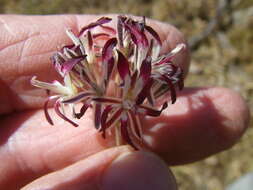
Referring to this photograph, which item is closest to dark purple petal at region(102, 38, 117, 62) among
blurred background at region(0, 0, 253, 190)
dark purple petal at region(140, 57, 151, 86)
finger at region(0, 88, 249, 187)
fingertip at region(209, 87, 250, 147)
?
dark purple petal at region(140, 57, 151, 86)

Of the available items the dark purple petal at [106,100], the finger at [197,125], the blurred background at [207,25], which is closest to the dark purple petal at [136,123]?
the dark purple petal at [106,100]

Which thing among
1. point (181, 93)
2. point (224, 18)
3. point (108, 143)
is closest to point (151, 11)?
point (224, 18)

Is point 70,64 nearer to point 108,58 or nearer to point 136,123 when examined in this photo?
point 108,58

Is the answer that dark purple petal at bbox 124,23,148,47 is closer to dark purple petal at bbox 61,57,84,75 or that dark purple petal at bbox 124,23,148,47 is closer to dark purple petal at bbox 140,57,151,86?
dark purple petal at bbox 140,57,151,86

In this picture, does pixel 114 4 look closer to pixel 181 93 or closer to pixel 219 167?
pixel 219 167

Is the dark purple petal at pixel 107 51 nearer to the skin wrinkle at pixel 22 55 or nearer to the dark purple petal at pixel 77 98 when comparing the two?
the dark purple petal at pixel 77 98
